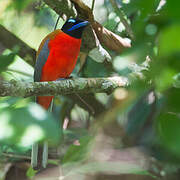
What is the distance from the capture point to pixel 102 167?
10.2 feet

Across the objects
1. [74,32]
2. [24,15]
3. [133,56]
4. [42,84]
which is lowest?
[42,84]

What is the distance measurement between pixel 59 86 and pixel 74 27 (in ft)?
3.87

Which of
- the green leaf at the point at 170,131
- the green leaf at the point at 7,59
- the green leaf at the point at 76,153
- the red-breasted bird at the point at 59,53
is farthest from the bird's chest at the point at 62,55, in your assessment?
the green leaf at the point at 170,131

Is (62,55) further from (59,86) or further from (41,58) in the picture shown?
(59,86)

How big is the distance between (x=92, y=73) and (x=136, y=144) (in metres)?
1.73

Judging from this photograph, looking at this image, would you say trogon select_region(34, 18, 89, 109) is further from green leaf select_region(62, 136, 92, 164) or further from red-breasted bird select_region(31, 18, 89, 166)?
green leaf select_region(62, 136, 92, 164)

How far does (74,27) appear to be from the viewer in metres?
3.38

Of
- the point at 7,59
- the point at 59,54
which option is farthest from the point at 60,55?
the point at 7,59

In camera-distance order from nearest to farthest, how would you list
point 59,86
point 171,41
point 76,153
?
point 171,41
point 59,86
point 76,153

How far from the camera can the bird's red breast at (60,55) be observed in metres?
3.44

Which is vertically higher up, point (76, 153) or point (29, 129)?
point (29, 129)

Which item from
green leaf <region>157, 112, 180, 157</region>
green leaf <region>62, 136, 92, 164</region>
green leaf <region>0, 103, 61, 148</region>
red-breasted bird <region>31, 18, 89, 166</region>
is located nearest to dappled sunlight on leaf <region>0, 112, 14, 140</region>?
green leaf <region>0, 103, 61, 148</region>

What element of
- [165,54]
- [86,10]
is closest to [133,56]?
[165,54]

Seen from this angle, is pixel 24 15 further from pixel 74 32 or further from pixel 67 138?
pixel 67 138
